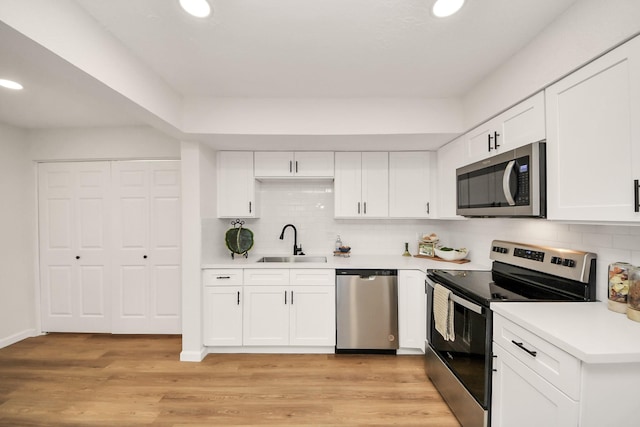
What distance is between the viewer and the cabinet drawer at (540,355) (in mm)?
1086

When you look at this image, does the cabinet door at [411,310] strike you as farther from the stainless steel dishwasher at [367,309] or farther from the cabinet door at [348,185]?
the cabinet door at [348,185]

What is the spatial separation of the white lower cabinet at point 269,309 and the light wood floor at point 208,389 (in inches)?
8.0

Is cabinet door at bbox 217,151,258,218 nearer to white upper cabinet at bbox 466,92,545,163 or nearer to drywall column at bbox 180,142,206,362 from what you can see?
drywall column at bbox 180,142,206,362

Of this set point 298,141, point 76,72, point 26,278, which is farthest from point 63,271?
point 298,141

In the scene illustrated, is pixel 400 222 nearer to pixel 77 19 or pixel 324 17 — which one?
pixel 324 17

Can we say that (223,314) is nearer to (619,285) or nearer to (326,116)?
(326,116)

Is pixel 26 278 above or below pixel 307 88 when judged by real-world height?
below

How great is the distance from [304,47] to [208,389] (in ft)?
8.82

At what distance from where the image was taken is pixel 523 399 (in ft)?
4.38

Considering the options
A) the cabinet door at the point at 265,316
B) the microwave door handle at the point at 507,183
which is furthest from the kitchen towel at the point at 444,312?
the cabinet door at the point at 265,316

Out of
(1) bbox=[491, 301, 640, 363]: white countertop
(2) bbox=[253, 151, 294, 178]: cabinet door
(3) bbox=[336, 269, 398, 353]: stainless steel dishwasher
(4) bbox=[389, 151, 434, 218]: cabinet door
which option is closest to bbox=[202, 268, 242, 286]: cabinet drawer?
(3) bbox=[336, 269, 398, 353]: stainless steel dishwasher

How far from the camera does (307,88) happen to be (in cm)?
224

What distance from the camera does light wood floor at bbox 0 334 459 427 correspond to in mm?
1938

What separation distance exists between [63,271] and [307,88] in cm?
362
